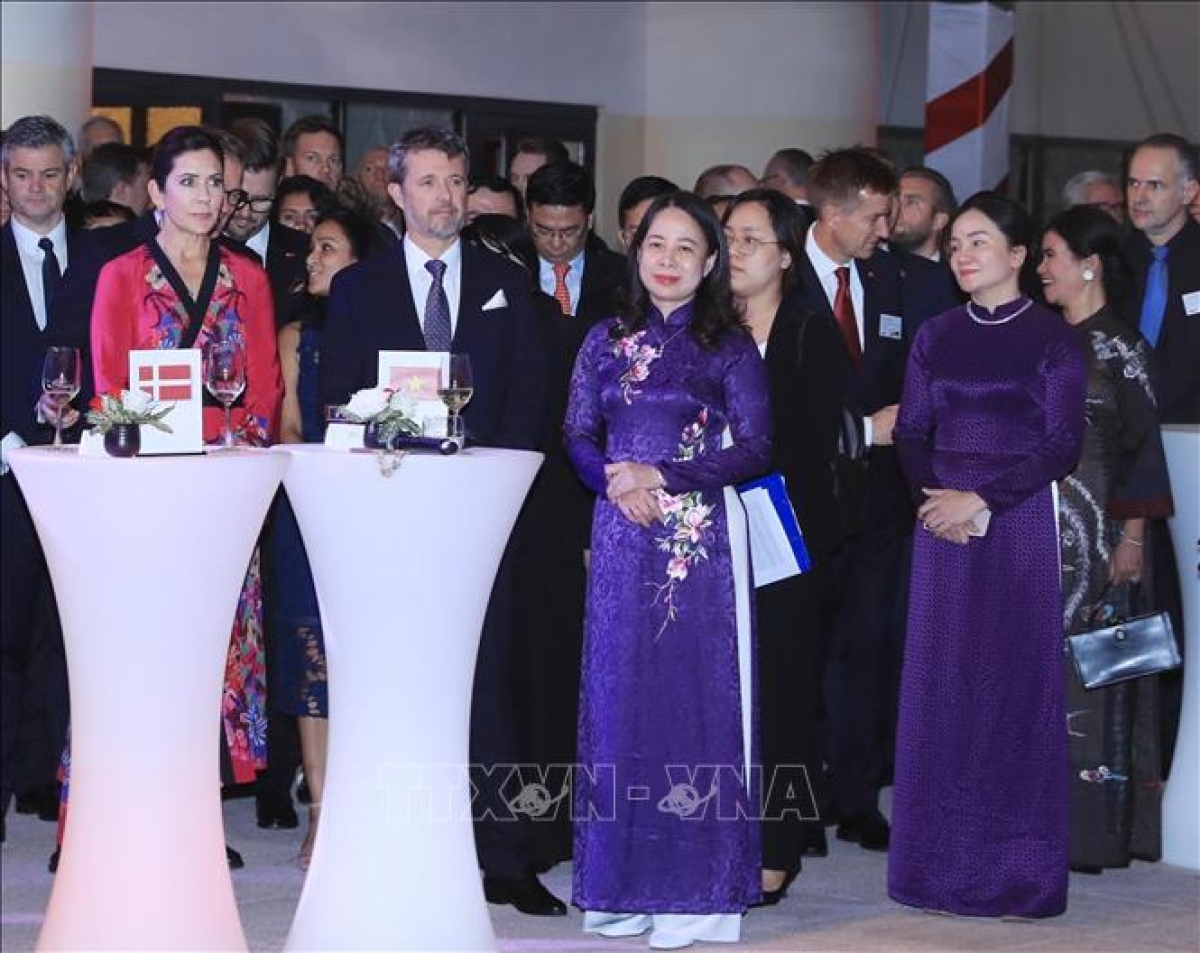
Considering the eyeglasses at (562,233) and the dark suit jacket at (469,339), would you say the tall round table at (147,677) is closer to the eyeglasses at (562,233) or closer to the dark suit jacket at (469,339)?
the dark suit jacket at (469,339)

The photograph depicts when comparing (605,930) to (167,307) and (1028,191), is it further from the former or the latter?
(1028,191)

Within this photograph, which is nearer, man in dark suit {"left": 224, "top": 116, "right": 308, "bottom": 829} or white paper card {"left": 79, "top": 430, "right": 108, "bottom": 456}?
white paper card {"left": 79, "top": 430, "right": 108, "bottom": 456}

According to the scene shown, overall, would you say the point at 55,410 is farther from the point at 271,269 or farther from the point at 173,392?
the point at 271,269

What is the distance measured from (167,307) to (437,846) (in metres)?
1.38

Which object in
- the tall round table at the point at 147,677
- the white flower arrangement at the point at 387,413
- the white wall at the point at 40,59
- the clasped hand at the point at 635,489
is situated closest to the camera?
the tall round table at the point at 147,677

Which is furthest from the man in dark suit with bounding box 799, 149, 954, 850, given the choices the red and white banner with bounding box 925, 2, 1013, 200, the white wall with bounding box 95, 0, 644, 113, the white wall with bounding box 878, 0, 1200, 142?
the white wall with bounding box 95, 0, 644, 113

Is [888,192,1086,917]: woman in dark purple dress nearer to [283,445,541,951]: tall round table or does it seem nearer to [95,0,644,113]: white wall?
[283,445,541,951]: tall round table

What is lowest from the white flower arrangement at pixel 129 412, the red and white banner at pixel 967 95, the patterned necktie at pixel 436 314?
the white flower arrangement at pixel 129 412

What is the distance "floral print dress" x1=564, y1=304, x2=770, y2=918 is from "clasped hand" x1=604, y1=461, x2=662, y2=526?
3 cm

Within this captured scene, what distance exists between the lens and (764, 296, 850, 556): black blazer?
524 centimetres

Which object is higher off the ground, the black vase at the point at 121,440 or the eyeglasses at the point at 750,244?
the eyeglasses at the point at 750,244

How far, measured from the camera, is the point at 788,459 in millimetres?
5250

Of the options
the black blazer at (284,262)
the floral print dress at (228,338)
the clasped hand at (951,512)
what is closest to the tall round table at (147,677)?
the floral print dress at (228,338)

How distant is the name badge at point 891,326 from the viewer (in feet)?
19.7
